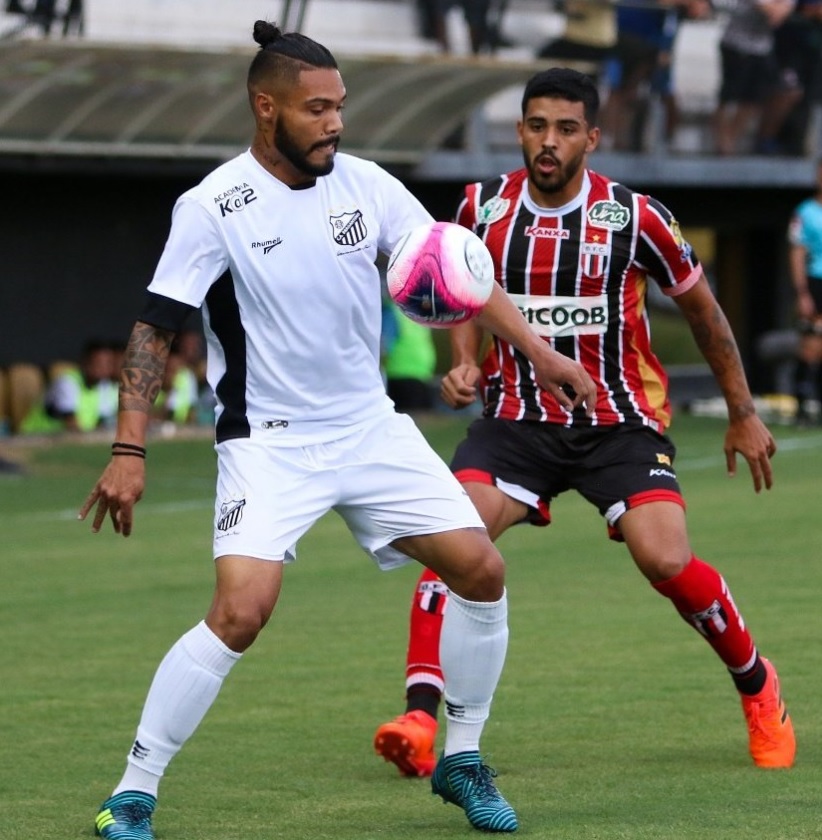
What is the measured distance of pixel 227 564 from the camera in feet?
16.9

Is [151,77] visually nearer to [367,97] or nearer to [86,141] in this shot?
[86,141]

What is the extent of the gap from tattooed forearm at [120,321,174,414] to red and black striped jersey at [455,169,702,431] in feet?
5.65

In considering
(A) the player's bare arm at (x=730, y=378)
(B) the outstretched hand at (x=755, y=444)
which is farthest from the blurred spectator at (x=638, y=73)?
(B) the outstretched hand at (x=755, y=444)

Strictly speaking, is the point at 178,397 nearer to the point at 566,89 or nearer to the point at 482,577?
the point at 566,89

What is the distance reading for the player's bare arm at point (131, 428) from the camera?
5.06 meters

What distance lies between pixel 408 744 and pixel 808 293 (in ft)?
43.7

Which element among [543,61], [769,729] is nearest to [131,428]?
[769,729]

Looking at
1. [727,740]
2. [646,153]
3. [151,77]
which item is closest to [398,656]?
[727,740]

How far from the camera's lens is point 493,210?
6.77 meters

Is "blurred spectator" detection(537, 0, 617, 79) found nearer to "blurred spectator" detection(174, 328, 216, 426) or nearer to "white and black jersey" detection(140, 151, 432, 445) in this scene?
"blurred spectator" detection(174, 328, 216, 426)

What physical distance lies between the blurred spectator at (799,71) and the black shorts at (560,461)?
63.6ft

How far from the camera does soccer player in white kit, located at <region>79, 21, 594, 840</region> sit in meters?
5.14

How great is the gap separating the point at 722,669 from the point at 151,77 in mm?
12108

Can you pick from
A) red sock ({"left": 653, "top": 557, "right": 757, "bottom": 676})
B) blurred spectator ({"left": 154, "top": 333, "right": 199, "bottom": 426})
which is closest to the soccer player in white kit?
red sock ({"left": 653, "top": 557, "right": 757, "bottom": 676})
